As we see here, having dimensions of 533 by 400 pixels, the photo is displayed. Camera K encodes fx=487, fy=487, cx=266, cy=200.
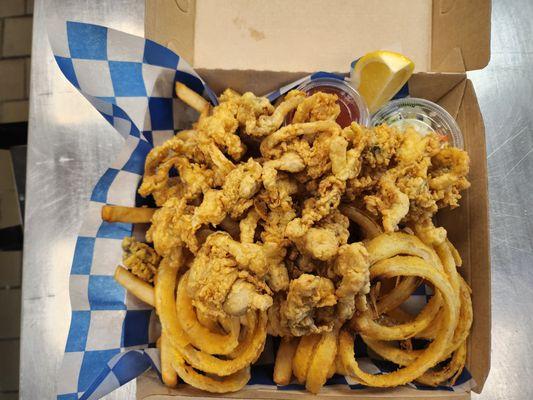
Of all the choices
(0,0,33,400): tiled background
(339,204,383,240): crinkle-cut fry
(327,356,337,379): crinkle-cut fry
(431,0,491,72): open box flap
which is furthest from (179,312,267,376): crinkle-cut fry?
(0,0,33,400): tiled background

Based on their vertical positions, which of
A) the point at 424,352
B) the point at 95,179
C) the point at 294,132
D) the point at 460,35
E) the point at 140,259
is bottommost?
the point at 424,352

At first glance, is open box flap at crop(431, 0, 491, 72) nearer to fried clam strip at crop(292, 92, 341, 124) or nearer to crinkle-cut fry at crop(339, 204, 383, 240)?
fried clam strip at crop(292, 92, 341, 124)

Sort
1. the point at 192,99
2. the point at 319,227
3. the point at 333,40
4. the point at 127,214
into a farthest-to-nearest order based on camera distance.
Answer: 1. the point at 333,40
2. the point at 192,99
3. the point at 127,214
4. the point at 319,227

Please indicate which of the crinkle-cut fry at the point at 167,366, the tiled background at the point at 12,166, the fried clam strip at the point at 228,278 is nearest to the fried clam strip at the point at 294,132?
the fried clam strip at the point at 228,278

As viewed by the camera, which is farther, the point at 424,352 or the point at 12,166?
the point at 12,166

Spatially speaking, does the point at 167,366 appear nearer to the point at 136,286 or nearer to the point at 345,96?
the point at 136,286

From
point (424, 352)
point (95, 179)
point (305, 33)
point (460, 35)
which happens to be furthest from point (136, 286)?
point (460, 35)
